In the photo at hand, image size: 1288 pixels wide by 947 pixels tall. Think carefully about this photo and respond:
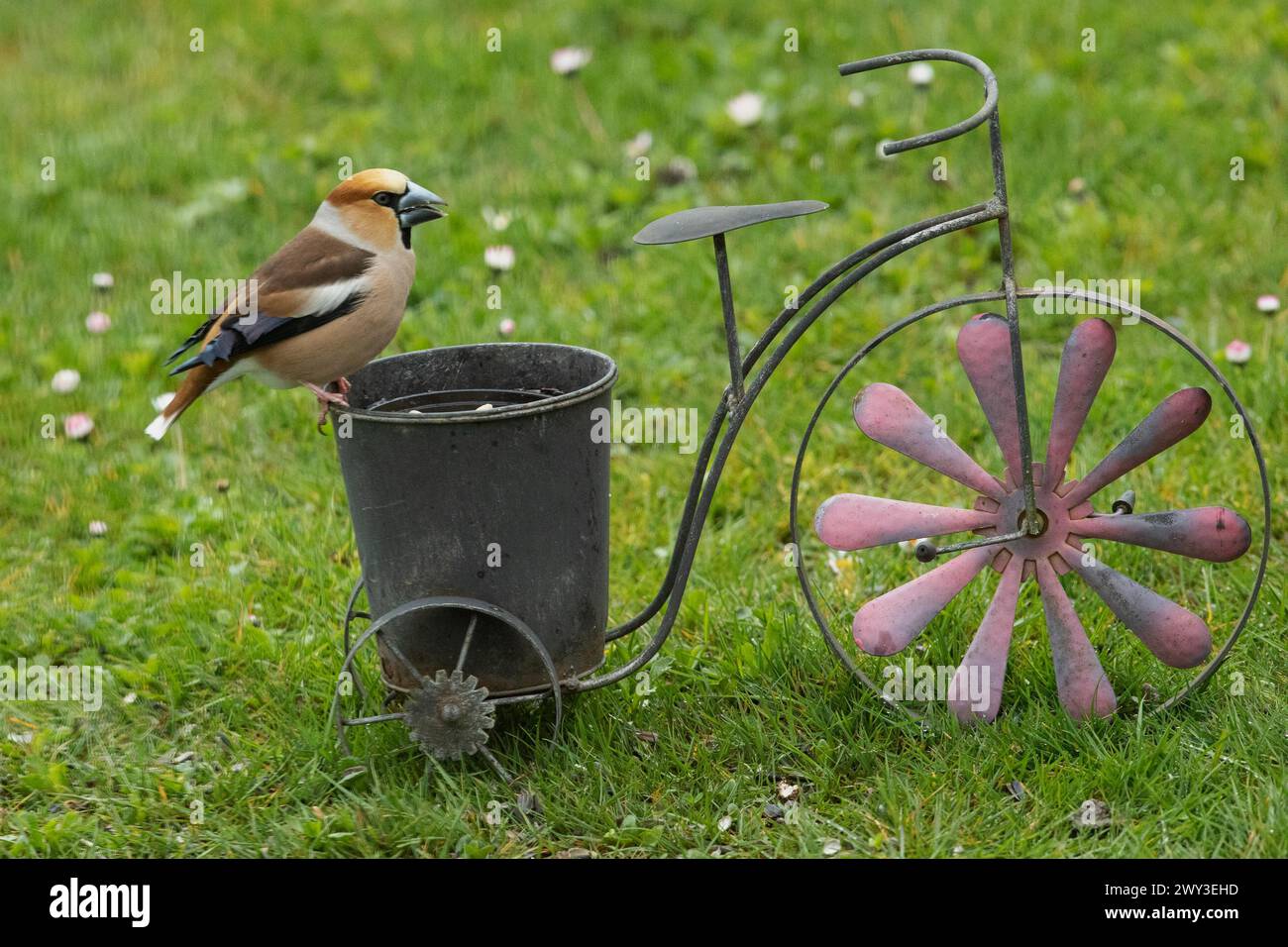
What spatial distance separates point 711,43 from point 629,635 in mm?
4002

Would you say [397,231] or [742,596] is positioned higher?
[397,231]

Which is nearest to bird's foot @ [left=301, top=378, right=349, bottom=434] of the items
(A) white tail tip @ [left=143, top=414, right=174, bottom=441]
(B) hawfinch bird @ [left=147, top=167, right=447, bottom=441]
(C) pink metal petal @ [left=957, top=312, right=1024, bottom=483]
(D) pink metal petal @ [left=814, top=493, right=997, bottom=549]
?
(B) hawfinch bird @ [left=147, top=167, right=447, bottom=441]

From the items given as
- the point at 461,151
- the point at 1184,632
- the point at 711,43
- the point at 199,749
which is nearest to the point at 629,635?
the point at 199,749

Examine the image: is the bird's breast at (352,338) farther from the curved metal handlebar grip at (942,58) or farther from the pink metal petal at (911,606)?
the pink metal petal at (911,606)

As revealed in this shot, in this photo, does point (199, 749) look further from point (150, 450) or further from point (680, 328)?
point (680, 328)

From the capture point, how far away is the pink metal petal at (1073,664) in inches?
135

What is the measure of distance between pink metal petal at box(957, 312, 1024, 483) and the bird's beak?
4.16ft

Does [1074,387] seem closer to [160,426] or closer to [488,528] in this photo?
[488,528]

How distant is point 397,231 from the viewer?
136 inches

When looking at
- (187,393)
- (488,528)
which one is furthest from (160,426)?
(488,528)

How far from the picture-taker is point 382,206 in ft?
11.3

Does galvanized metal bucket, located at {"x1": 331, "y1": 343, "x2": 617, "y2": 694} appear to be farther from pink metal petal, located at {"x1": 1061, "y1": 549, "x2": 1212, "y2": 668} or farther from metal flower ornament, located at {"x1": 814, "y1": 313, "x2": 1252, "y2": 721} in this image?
pink metal petal, located at {"x1": 1061, "y1": 549, "x2": 1212, "y2": 668}

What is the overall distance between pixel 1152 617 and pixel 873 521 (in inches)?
26.8

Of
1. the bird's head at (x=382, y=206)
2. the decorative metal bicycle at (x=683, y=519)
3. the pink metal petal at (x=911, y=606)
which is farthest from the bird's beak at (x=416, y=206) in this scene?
the pink metal petal at (x=911, y=606)
